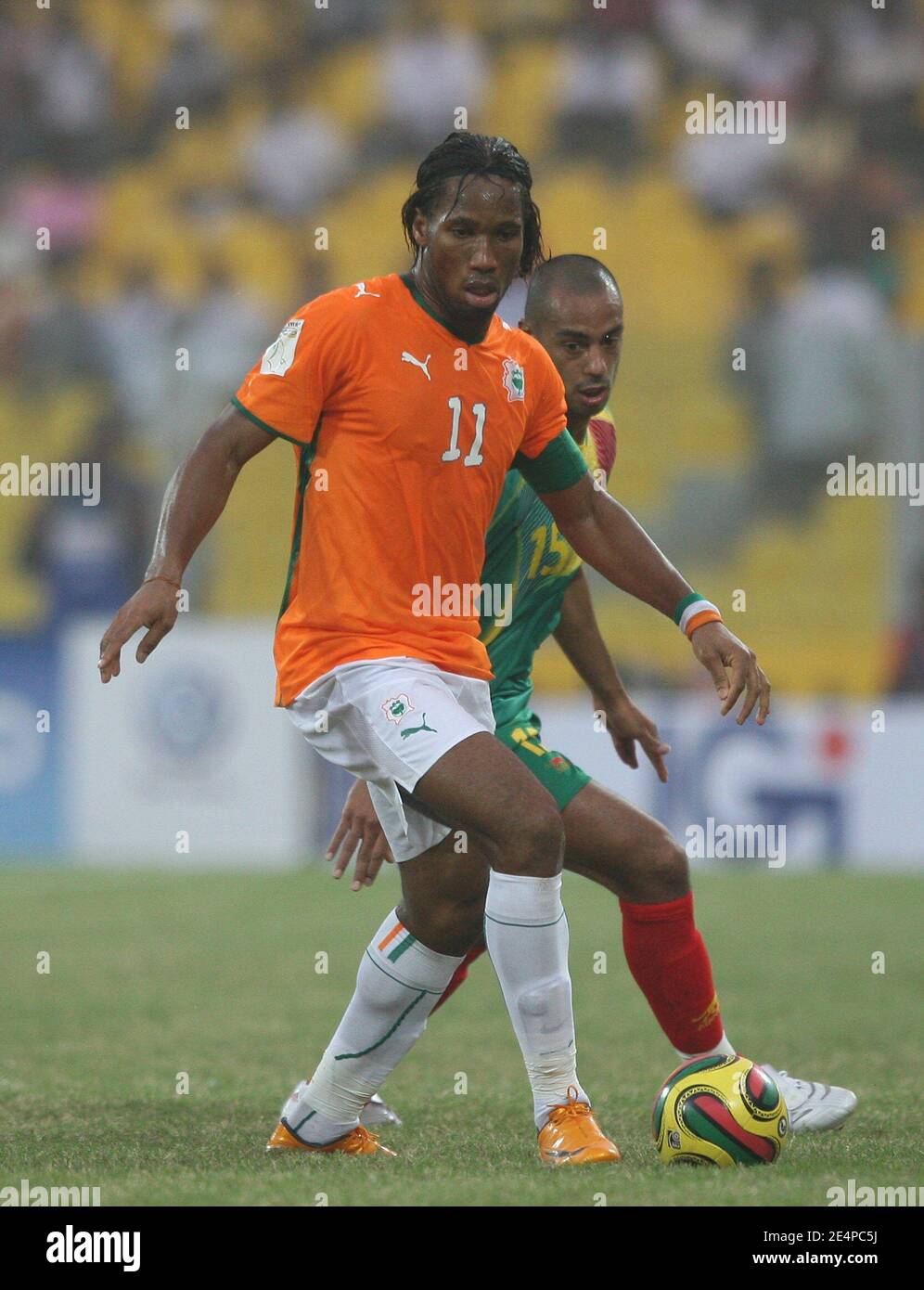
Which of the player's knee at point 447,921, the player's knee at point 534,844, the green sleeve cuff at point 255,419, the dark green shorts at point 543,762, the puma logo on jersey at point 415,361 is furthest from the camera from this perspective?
the dark green shorts at point 543,762

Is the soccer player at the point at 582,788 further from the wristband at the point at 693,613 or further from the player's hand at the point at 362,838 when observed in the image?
the wristband at the point at 693,613

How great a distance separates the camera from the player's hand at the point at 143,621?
3521 mm

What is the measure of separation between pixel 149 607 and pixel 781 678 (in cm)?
1041

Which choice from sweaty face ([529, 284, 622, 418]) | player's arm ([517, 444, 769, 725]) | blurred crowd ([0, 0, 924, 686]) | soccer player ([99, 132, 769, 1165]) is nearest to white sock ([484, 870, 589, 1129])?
soccer player ([99, 132, 769, 1165])

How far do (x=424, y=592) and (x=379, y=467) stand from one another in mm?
292

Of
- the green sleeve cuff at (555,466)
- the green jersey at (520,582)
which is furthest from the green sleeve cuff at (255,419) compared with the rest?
the green jersey at (520,582)

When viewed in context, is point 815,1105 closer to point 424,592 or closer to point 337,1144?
point 337,1144

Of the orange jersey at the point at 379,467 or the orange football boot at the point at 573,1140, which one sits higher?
the orange jersey at the point at 379,467

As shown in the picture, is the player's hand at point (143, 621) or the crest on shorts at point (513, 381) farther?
the crest on shorts at point (513, 381)

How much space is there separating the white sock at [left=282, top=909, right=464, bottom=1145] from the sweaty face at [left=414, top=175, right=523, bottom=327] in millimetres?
1452

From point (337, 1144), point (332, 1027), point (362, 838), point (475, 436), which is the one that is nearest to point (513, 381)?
point (475, 436)

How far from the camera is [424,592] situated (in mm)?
3941

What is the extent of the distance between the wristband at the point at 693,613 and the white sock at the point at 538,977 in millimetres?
693

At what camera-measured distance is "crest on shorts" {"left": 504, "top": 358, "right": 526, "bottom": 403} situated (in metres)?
4.02
